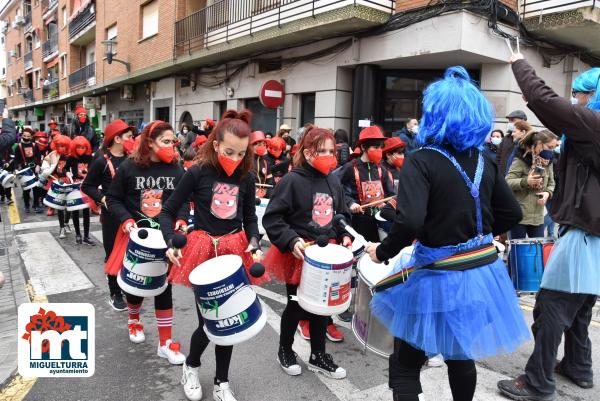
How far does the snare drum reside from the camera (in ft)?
12.0

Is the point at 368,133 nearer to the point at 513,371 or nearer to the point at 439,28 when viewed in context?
the point at 513,371

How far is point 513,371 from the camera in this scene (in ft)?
11.7

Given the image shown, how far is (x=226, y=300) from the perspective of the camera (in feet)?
8.36

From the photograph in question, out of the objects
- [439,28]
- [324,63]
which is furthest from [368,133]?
[324,63]

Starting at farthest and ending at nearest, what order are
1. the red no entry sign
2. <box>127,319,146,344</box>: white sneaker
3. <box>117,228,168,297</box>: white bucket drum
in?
the red no entry sign, <box>127,319,146,344</box>: white sneaker, <box>117,228,168,297</box>: white bucket drum

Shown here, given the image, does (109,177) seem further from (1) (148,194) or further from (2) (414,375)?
(2) (414,375)

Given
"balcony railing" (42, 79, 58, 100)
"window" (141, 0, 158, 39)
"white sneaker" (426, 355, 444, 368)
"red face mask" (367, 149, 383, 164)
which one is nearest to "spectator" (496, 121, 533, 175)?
"red face mask" (367, 149, 383, 164)

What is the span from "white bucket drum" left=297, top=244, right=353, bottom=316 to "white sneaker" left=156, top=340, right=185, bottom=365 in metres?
1.21

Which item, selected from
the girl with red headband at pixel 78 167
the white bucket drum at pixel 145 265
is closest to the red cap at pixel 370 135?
the white bucket drum at pixel 145 265

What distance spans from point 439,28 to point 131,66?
1537 centimetres

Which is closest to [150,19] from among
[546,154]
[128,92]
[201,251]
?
[128,92]

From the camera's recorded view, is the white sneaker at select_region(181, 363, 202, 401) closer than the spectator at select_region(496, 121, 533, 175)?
Yes

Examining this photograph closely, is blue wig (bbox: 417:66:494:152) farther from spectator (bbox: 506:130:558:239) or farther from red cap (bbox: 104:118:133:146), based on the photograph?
red cap (bbox: 104:118:133:146)

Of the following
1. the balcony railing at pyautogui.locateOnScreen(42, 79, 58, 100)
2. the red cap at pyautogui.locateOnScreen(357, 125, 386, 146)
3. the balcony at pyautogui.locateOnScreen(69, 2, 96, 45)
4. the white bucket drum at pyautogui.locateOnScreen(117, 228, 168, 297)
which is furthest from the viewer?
the balcony railing at pyautogui.locateOnScreen(42, 79, 58, 100)
